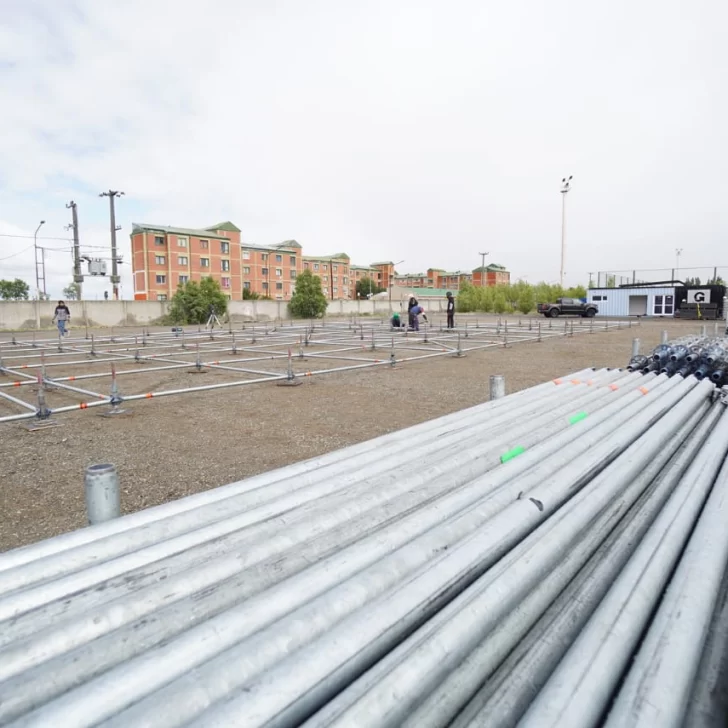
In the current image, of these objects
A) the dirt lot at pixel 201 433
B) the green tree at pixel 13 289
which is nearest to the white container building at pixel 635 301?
the dirt lot at pixel 201 433

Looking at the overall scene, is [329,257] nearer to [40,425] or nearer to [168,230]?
[168,230]

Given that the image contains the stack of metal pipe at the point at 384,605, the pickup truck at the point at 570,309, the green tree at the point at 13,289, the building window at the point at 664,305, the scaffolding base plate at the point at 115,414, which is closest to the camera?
the stack of metal pipe at the point at 384,605

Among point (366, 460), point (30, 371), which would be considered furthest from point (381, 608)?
point (30, 371)

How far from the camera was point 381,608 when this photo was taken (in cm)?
146

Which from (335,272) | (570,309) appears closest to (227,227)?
(335,272)

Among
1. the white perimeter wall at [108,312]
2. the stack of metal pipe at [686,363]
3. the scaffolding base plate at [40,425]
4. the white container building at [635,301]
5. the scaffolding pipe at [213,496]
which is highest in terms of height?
the white container building at [635,301]

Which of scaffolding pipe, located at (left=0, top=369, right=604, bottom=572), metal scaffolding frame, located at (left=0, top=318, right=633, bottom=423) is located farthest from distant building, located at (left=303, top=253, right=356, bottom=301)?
scaffolding pipe, located at (left=0, top=369, right=604, bottom=572)

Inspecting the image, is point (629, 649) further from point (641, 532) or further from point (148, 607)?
point (148, 607)

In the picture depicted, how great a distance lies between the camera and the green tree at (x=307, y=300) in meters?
42.8

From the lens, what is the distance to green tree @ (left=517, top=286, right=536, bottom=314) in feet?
188

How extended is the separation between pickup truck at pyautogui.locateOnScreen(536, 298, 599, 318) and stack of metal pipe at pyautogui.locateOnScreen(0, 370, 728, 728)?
4402 cm

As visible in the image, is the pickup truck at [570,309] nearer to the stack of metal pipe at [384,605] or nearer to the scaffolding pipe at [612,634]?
the stack of metal pipe at [384,605]

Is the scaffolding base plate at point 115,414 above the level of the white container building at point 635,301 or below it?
below

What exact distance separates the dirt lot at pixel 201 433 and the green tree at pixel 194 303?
24765 millimetres
